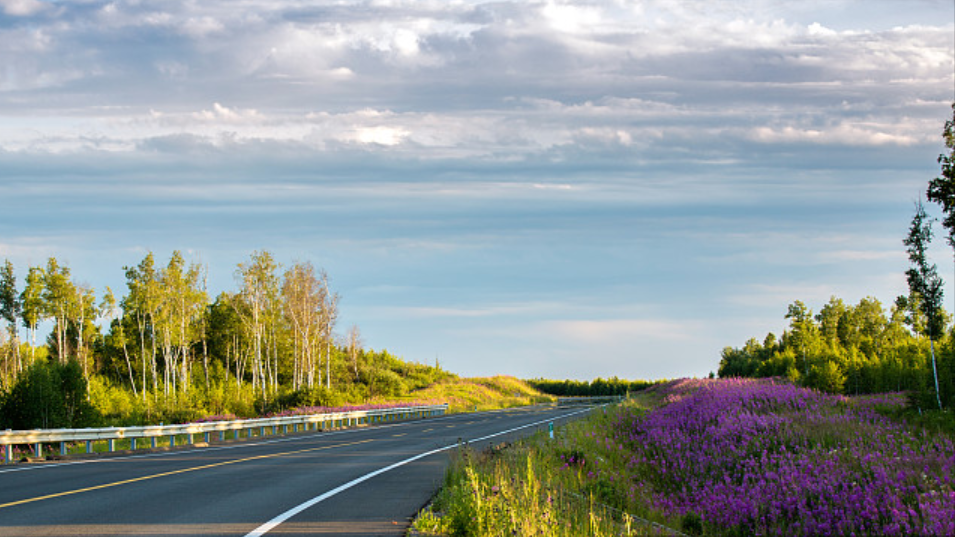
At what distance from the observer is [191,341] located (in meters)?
86.6

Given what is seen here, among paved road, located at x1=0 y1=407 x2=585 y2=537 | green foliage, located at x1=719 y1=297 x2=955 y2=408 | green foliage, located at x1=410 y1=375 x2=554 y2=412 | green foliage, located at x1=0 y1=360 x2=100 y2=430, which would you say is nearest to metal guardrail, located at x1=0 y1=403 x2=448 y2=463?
green foliage, located at x1=0 y1=360 x2=100 y2=430

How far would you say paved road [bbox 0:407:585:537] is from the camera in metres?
9.95

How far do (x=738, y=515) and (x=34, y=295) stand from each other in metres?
80.4

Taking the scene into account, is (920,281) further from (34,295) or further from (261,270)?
(34,295)

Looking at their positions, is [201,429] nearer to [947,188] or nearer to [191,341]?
[947,188]

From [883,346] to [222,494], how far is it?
2946 inches

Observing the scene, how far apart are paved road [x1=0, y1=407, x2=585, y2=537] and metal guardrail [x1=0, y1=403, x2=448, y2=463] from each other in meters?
1.98

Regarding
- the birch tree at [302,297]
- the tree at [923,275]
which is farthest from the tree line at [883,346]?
the birch tree at [302,297]

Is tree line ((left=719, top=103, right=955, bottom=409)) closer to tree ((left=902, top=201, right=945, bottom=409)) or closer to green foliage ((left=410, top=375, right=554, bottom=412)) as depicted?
tree ((left=902, top=201, right=945, bottom=409))

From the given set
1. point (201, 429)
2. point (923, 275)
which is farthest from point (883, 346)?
point (201, 429)

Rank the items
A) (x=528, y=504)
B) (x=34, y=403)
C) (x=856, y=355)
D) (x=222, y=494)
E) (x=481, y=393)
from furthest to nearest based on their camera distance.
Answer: (x=481, y=393)
(x=856, y=355)
(x=34, y=403)
(x=222, y=494)
(x=528, y=504)

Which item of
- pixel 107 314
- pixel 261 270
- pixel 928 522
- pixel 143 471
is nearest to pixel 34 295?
pixel 107 314

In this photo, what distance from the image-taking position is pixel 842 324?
8412 cm

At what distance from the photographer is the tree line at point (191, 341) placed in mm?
66938
